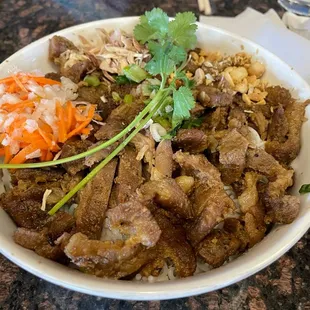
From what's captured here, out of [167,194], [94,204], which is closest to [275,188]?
[167,194]

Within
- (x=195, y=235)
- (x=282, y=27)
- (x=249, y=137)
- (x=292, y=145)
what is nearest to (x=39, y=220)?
(x=195, y=235)

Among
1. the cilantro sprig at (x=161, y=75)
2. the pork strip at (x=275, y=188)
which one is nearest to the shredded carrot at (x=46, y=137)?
the cilantro sprig at (x=161, y=75)

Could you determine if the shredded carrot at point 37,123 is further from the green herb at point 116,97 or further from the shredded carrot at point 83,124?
the green herb at point 116,97

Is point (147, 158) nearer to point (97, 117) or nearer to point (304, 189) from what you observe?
point (97, 117)

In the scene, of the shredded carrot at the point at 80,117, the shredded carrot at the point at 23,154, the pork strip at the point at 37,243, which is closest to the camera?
the pork strip at the point at 37,243

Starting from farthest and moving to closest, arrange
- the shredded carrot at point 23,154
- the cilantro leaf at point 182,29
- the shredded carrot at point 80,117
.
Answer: the cilantro leaf at point 182,29, the shredded carrot at point 80,117, the shredded carrot at point 23,154

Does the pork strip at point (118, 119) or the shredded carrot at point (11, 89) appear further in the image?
the shredded carrot at point (11, 89)
